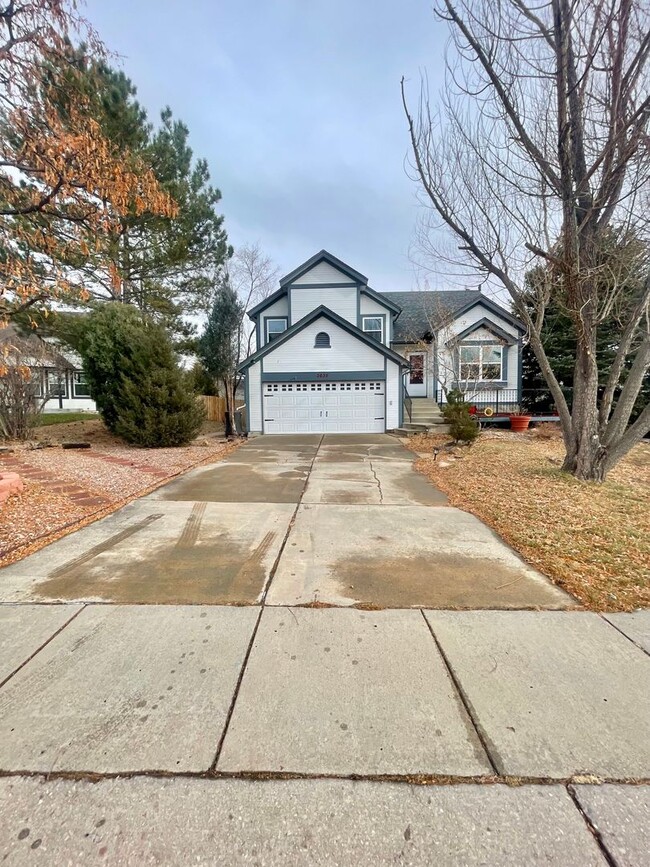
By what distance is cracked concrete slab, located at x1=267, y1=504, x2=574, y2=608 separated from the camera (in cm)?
315

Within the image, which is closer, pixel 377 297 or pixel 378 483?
pixel 378 483

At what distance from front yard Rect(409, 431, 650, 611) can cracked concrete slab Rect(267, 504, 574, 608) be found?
29 cm

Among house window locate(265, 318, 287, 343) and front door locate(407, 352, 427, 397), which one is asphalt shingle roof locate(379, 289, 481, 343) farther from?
house window locate(265, 318, 287, 343)

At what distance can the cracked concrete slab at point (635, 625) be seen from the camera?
263cm

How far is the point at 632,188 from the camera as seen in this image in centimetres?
625

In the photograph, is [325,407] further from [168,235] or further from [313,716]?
[313,716]

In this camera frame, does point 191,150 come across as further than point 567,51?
Yes

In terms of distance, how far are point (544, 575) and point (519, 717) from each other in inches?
72.7

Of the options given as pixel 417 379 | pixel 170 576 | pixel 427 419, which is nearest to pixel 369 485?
pixel 170 576

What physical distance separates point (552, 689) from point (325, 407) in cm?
1382

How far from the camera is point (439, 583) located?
3.40 metres

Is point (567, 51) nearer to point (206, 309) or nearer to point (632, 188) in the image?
point (632, 188)

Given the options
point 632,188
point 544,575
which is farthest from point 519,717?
point 632,188

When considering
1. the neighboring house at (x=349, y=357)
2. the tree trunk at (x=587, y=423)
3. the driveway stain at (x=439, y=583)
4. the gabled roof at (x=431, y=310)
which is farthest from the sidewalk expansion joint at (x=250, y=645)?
the gabled roof at (x=431, y=310)
